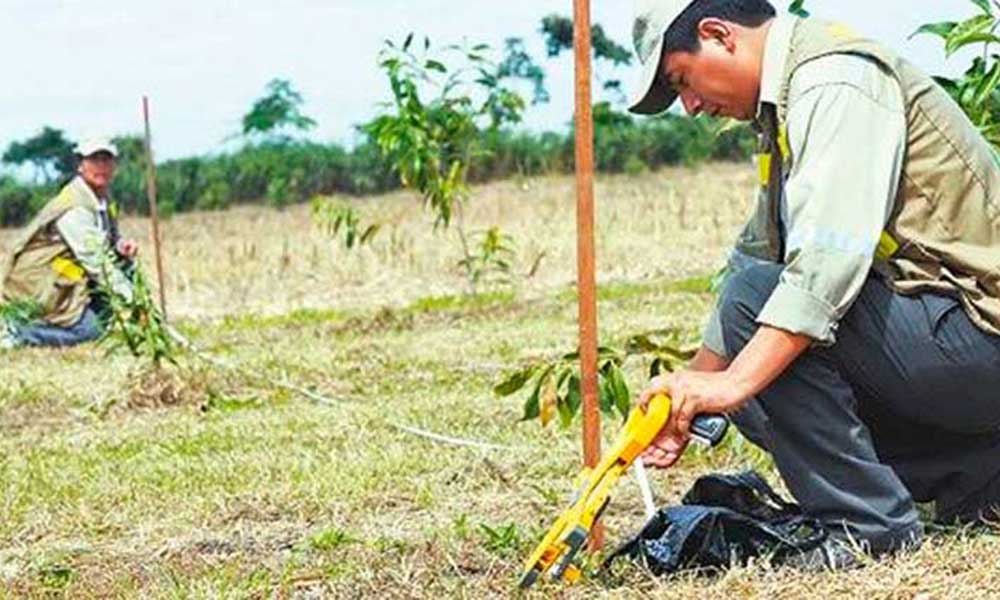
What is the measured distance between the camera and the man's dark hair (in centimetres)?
364

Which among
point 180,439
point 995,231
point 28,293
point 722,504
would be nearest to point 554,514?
point 722,504

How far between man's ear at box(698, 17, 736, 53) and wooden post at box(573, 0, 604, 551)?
0.39 m

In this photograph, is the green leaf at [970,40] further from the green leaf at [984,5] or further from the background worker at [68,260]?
the background worker at [68,260]

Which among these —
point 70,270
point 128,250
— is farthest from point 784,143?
point 70,270

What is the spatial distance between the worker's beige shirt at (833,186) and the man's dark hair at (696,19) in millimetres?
171

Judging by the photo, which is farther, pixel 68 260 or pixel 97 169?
pixel 68 260

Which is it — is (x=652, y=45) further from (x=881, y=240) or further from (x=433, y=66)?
(x=433, y=66)

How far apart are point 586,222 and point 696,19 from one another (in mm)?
537

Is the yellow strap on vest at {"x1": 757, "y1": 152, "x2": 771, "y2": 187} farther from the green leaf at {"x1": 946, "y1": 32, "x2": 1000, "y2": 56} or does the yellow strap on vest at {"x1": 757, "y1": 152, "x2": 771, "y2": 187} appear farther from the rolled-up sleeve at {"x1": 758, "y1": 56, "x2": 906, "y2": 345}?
the green leaf at {"x1": 946, "y1": 32, "x2": 1000, "y2": 56}

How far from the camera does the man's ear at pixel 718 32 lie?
3.64 m

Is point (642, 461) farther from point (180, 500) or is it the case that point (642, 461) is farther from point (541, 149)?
point (541, 149)

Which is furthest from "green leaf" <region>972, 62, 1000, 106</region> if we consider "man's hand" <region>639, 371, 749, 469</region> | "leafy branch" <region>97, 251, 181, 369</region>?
"leafy branch" <region>97, 251, 181, 369</region>

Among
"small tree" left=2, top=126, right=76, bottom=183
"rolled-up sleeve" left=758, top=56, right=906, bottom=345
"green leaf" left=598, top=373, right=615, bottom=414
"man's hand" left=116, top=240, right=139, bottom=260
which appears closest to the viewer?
"rolled-up sleeve" left=758, top=56, right=906, bottom=345

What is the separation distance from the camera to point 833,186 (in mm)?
3504
